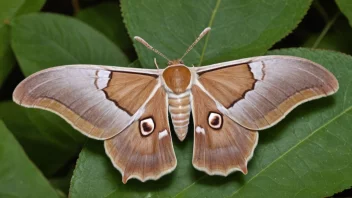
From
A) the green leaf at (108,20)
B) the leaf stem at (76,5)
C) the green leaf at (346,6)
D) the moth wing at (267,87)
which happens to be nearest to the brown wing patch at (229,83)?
the moth wing at (267,87)

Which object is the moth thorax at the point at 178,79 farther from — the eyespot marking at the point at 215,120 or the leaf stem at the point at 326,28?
the leaf stem at the point at 326,28

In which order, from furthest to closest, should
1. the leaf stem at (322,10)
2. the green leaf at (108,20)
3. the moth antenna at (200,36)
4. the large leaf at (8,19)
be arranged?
the green leaf at (108,20) < the leaf stem at (322,10) < the large leaf at (8,19) < the moth antenna at (200,36)

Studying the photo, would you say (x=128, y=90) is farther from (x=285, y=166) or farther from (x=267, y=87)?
(x=285, y=166)

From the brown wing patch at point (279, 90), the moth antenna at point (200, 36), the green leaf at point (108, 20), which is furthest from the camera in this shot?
the green leaf at point (108, 20)

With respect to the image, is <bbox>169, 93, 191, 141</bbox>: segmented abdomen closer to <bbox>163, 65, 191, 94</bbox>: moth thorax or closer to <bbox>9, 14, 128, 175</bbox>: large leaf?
<bbox>163, 65, 191, 94</bbox>: moth thorax

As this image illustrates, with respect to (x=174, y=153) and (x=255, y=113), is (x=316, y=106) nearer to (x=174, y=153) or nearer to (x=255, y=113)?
(x=255, y=113)

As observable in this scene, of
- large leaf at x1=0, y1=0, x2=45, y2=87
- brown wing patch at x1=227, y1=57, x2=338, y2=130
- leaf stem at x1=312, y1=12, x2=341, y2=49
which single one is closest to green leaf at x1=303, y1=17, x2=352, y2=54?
leaf stem at x1=312, y1=12, x2=341, y2=49

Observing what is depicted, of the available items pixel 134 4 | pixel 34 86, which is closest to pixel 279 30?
pixel 134 4
